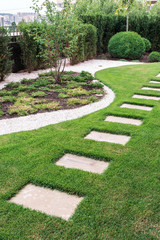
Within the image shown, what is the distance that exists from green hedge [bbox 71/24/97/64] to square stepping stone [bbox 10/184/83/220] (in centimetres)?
842

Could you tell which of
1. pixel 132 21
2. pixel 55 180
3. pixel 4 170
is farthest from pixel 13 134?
pixel 132 21

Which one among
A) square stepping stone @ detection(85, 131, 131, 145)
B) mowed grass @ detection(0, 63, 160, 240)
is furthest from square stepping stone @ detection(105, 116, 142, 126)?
square stepping stone @ detection(85, 131, 131, 145)

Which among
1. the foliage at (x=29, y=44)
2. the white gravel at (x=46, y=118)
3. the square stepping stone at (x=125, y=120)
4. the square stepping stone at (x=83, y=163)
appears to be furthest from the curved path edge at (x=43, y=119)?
the foliage at (x=29, y=44)

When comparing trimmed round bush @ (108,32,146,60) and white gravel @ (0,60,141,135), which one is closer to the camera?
white gravel @ (0,60,141,135)

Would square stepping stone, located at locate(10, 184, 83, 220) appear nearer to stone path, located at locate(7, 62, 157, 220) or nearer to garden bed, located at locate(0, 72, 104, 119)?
stone path, located at locate(7, 62, 157, 220)

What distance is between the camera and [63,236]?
1942mm

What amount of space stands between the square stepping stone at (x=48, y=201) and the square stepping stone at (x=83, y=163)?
1.62 ft

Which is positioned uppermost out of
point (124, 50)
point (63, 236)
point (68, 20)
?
point (68, 20)

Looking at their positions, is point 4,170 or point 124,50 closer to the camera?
point 4,170

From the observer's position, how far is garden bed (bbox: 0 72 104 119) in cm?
506

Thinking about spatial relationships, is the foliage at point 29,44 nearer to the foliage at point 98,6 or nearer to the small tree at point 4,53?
the small tree at point 4,53

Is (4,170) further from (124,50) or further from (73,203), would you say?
(124,50)

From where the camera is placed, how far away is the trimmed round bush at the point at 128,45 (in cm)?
1152

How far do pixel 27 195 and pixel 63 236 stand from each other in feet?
2.08
